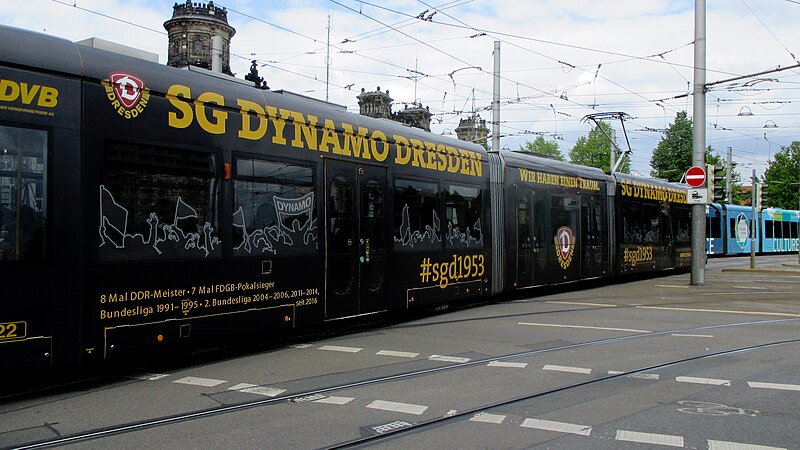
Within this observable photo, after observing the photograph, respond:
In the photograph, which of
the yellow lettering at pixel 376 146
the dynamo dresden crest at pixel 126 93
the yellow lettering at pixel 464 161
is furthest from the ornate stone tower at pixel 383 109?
the dynamo dresden crest at pixel 126 93

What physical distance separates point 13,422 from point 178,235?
253cm

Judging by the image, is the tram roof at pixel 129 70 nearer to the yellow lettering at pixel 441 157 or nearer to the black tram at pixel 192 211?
the black tram at pixel 192 211

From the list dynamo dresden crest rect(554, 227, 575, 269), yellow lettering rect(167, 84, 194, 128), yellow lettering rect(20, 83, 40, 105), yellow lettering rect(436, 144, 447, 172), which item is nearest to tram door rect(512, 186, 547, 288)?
dynamo dresden crest rect(554, 227, 575, 269)

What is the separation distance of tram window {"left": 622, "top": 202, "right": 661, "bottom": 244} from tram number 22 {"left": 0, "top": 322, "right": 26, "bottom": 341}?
17586mm

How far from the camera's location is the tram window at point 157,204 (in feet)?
22.1

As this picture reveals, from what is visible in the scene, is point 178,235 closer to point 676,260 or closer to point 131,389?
point 131,389

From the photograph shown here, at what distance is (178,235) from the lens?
291 inches

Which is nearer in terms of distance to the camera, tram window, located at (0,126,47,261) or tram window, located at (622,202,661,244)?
tram window, located at (0,126,47,261)

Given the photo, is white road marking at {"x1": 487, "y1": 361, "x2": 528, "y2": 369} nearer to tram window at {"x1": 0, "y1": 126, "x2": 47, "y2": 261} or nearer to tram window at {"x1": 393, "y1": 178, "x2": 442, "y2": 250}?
tram window at {"x1": 393, "y1": 178, "x2": 442, "y2": 250}

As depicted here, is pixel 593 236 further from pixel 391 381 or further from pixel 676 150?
pixel 676 150

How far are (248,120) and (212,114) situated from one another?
1.82 ft

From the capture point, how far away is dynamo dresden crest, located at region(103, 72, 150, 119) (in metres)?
6.85

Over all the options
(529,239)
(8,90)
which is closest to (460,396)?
(8,90)

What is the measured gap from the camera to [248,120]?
27.5 feet
